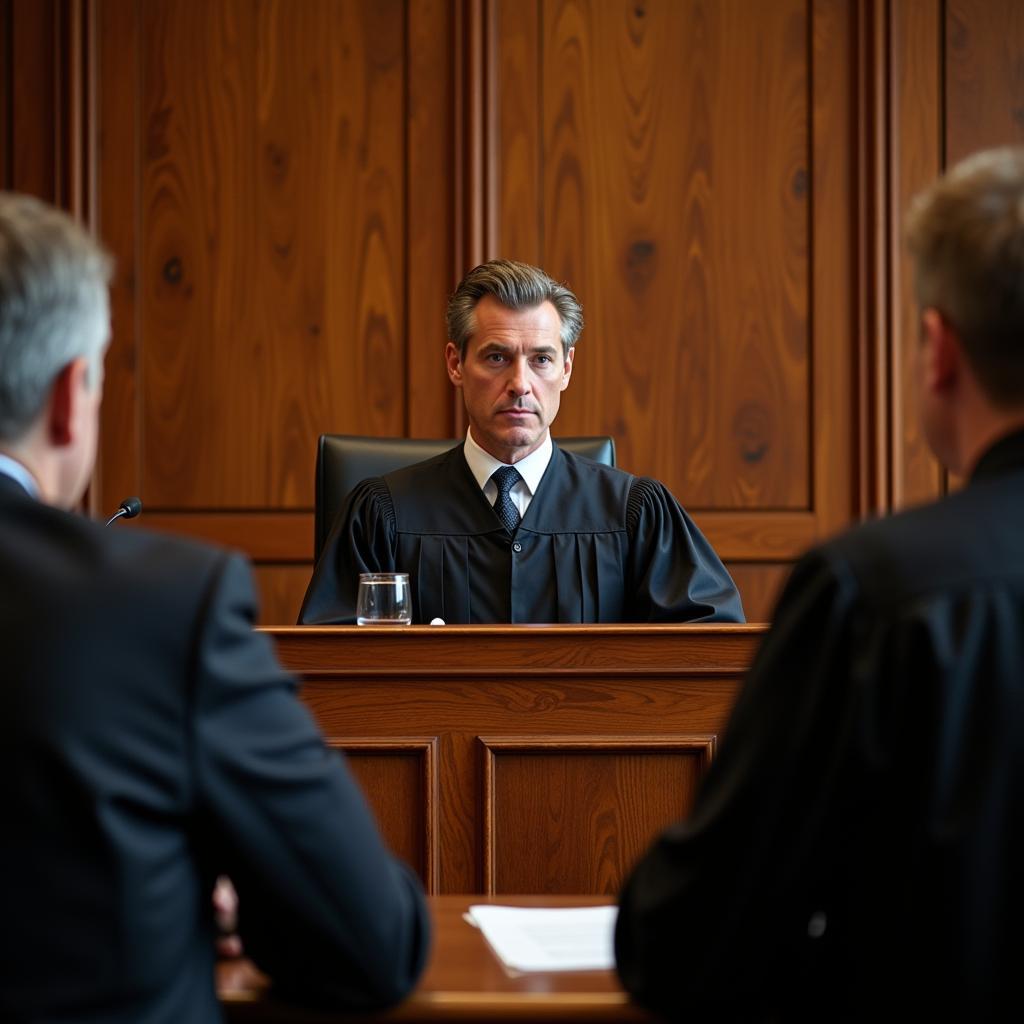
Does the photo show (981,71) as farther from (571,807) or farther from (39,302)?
(39,302)

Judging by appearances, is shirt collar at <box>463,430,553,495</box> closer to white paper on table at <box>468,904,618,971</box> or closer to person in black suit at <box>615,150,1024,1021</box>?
white paper on table at <box>468,904,618,971</box>

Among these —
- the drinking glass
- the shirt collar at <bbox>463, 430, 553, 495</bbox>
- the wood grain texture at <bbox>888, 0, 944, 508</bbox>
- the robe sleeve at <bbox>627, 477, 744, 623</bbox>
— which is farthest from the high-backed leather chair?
the wood grain texture at <bbox>888, 0, 944, 508</bbox>

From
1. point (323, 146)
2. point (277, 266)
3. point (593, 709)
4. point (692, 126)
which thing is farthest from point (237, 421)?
point (593, 709)

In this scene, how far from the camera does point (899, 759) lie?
1.02m

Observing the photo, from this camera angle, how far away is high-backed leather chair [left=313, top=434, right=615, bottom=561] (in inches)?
142

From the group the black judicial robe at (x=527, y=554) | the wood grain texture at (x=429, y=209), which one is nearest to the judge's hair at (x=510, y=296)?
the black judicial robe at (x=527, y=554)

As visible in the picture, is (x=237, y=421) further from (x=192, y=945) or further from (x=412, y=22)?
(x=192, y=945)

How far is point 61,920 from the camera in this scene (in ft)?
3.38

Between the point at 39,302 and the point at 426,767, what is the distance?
1.52m

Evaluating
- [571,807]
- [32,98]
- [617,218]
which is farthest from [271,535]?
[571,807]

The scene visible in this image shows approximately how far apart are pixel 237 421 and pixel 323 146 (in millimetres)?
987

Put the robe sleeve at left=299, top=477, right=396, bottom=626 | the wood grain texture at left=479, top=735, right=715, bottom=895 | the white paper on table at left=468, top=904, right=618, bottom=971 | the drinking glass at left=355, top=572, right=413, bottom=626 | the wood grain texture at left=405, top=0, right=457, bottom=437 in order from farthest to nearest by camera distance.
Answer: the wood grain texture at left=405, top=0, right=457, bottom=437 → the robe sleeve at left=299, top=477, right=396, bottom=626 → the drinking glass at left=355, top=572, right=413, bottom=626 → the wood grain texture at left=479, top=735, right=715, bottom=895 → the white paper on table at left=468, top=904, right=618, bottom=971

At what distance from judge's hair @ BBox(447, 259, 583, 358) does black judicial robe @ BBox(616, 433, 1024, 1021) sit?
2524 mm

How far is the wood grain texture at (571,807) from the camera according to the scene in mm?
2467
